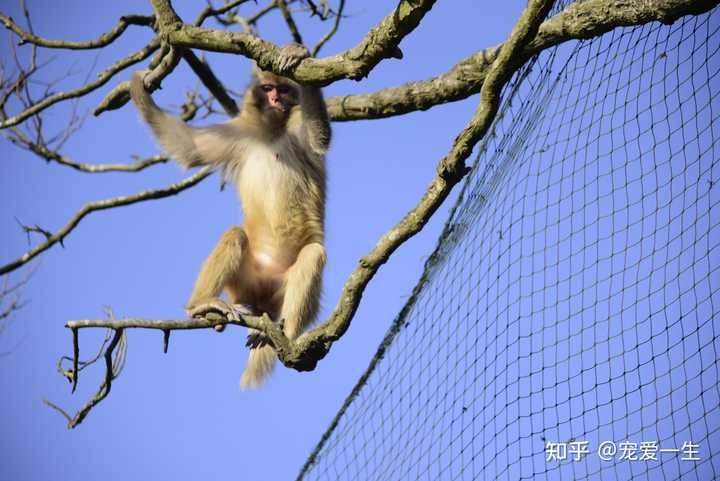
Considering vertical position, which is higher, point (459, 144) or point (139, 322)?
point (459, 144)

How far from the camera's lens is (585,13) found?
5039 millimetres

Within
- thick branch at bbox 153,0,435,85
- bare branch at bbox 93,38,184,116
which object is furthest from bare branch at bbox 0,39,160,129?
thick branch at bbox 153,0,435,85

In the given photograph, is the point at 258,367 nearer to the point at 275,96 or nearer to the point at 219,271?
the point at 219,271

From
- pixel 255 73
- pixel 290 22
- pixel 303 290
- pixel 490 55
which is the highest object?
pixel 290 22

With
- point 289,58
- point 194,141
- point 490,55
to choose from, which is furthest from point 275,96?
point 289,58

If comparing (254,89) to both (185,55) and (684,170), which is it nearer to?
(185,55)

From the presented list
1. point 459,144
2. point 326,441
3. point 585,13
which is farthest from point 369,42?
point 326,441

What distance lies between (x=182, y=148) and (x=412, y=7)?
146 inches

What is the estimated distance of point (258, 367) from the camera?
23.2ft

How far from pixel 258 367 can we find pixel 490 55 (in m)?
3.05

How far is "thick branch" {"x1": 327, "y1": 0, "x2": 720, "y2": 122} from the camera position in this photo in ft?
15.8

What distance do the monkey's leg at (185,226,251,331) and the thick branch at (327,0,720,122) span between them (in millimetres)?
1364

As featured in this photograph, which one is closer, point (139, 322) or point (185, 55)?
point (139, 322)

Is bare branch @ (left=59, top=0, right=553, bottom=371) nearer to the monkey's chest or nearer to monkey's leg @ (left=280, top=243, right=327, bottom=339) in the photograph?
monkey's leg @ (left=280, top=243, right=327, bottom=339)
